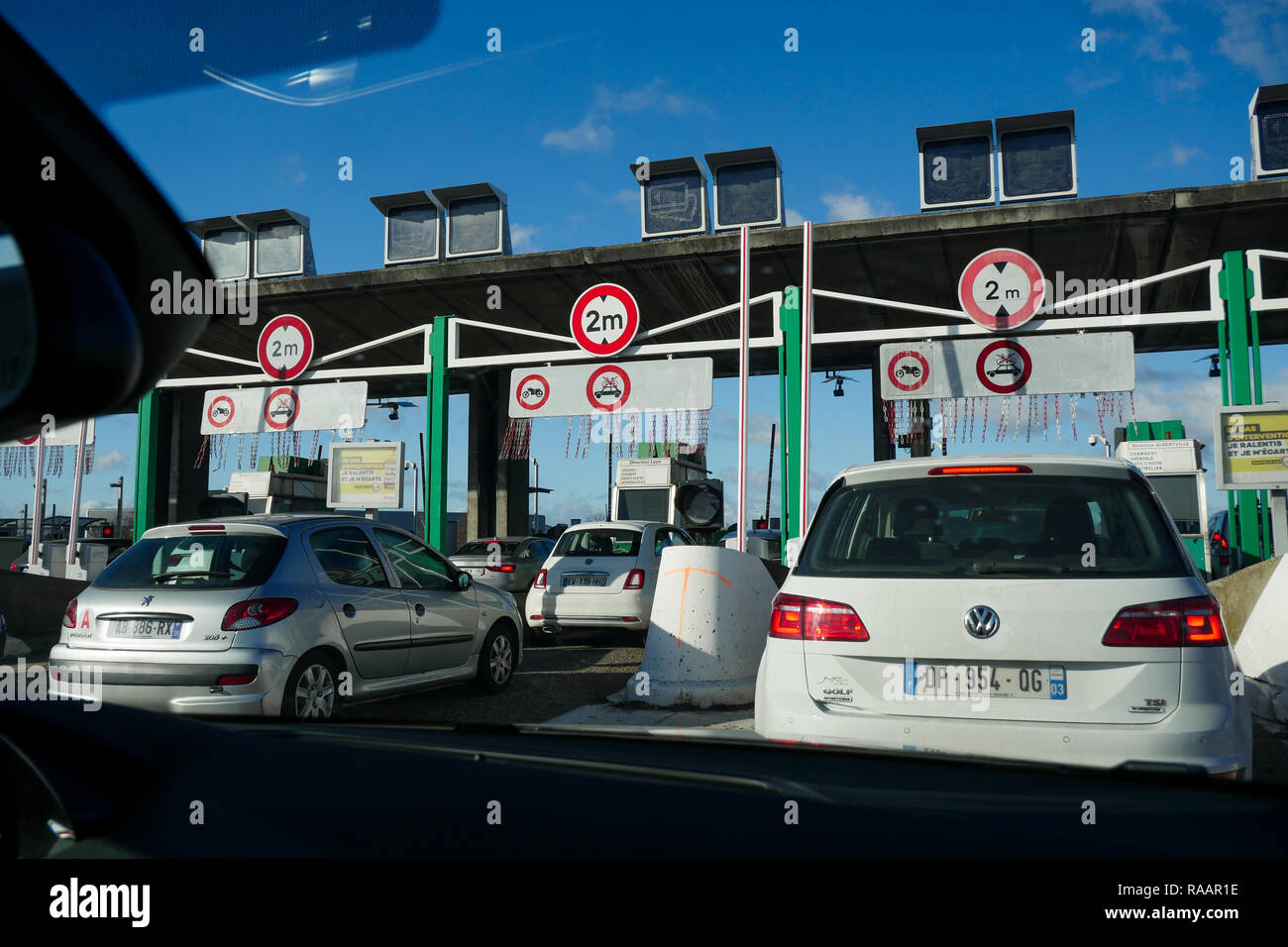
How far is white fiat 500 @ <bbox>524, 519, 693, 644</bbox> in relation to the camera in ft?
42.6

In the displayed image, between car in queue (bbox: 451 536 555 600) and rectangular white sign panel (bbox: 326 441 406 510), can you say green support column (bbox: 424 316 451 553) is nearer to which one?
rectangular white sign panel (bbox: 326 441 406 510)

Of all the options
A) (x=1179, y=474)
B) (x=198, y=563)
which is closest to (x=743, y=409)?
(x=198, y=563)

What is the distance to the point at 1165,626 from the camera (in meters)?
3.71

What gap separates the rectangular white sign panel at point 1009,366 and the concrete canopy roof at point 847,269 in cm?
206

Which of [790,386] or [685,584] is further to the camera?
[790,386]

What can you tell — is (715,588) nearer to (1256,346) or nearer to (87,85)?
(87,85)

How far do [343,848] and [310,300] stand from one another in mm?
22603

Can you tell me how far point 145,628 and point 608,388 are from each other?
9103 mm

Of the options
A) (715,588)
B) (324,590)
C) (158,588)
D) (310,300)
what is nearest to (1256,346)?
(715,588)

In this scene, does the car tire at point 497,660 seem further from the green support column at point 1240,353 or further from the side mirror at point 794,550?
the green support column at point 1240,353

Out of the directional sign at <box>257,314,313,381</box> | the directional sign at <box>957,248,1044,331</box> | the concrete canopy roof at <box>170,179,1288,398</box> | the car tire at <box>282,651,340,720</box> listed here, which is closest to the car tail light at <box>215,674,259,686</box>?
the car tire at <box>282,651,340,720</box>

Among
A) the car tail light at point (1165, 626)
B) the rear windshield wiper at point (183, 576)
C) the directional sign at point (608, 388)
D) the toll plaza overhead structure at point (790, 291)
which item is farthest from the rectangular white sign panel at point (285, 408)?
the car tail light at point (1165, 626)

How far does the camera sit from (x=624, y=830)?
5.55 feet

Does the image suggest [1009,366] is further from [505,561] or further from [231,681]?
[231,681]
